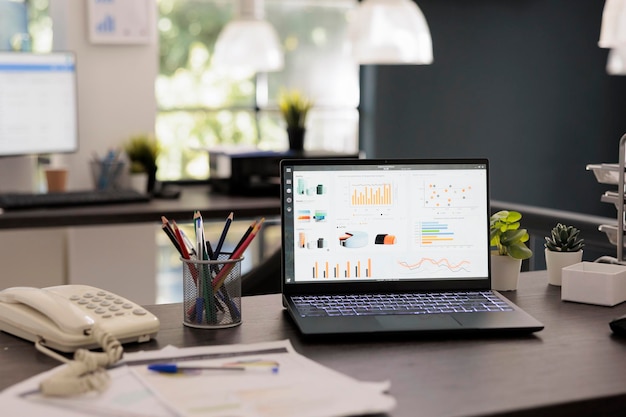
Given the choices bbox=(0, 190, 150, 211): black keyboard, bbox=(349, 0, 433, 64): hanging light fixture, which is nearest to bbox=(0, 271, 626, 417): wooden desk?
bbox=(349, 0, 433, 64): hanging light fixture

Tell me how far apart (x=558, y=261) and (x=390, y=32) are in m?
1.25

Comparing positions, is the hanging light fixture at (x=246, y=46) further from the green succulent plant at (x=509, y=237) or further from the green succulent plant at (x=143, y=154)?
the green succulent plant at (x=509, y=237)

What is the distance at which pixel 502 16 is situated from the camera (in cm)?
541

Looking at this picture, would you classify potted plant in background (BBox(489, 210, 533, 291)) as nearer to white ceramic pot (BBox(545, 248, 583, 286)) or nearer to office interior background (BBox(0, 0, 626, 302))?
white ceramic pot (BBox(545, 248, 583, 286))

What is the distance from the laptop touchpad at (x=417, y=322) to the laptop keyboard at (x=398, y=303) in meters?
0.03

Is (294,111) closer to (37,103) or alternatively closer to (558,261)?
(37,103)

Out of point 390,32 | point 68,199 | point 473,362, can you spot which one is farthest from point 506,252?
point 68,199

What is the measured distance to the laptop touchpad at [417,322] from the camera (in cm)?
148

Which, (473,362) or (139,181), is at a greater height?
→ (139,181)

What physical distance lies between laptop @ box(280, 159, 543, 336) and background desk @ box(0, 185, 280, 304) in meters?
1.68

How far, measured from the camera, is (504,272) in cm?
180

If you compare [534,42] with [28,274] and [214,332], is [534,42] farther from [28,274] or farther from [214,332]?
[214,332]

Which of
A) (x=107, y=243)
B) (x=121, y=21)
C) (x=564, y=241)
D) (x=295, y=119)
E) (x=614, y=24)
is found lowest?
(x=107, y=243)

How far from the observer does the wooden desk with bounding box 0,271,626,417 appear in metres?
1.20
